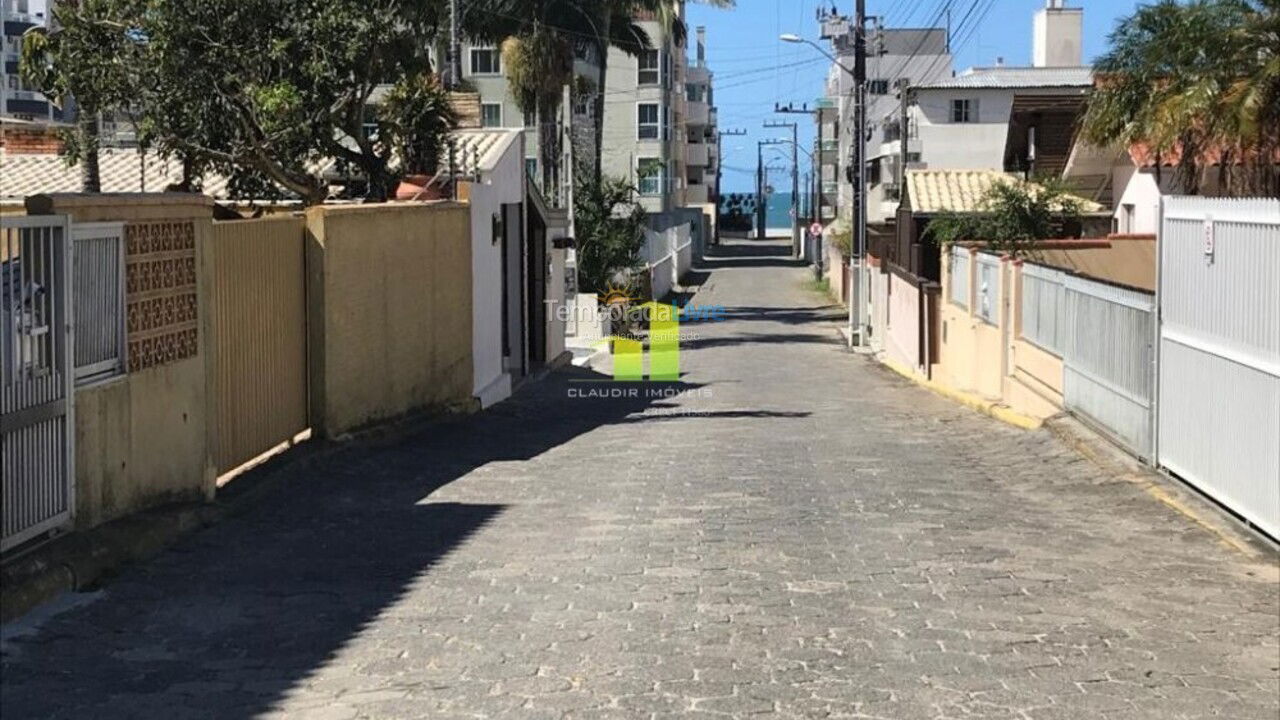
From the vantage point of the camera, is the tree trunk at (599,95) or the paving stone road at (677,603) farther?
the tree trunk at (599,95)

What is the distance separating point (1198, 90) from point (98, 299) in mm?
16935

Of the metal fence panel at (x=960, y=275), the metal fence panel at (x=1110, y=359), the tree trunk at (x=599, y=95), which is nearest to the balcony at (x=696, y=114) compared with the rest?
the tree trunk at (x=599, y=95)

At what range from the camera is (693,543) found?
388 inches

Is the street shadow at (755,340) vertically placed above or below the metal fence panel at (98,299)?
below

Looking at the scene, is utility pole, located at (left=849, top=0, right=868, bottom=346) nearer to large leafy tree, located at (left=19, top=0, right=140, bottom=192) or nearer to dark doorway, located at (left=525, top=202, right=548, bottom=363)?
dark doorway, located at (left=525, top=202, right=548, bottom=363)

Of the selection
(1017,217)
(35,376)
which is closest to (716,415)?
(1017,217)

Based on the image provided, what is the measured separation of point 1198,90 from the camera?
21.7 m

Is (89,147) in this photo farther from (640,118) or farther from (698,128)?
(698,128)

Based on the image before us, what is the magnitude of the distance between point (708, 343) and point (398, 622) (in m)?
34.8

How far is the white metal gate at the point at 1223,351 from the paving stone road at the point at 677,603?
0.46 meters

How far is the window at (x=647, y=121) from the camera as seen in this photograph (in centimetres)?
9125

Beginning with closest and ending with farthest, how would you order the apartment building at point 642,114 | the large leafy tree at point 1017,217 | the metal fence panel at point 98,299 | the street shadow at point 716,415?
the metal fence panel at point 98,299, the street shadow at point 716,415, the large leafy tree at point 1017,217, the apartment building at point 642,114

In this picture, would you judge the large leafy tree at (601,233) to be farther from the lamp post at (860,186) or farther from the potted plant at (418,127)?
the potted plant at (418,127)

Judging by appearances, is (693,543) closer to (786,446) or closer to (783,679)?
(783,679)
